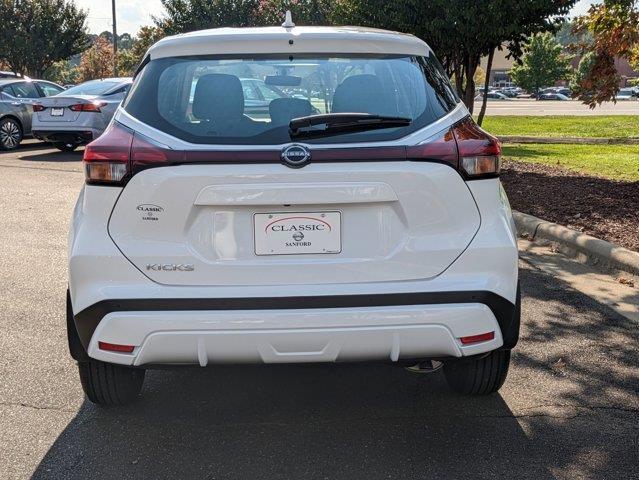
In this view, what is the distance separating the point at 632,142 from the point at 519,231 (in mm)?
11518

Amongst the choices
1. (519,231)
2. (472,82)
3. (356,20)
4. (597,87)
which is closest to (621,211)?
(519,231)

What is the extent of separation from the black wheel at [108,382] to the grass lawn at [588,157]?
8867 mm

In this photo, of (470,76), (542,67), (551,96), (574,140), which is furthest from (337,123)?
(551,96)

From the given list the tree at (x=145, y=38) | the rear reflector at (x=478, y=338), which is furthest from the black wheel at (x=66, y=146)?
the tree at (x=145, y=38)

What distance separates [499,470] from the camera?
3361mm

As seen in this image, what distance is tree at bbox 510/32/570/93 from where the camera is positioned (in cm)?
8206

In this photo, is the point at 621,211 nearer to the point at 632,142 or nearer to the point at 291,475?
the point at 291,475

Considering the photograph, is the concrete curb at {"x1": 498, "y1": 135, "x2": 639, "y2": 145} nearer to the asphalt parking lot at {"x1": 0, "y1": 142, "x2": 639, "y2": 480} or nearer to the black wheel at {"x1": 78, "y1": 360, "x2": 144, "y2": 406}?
the asphalt parking lot at {"x1": 0, "y1": 142, "x2": 639, "y2": 480}

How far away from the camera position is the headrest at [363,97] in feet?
11.4

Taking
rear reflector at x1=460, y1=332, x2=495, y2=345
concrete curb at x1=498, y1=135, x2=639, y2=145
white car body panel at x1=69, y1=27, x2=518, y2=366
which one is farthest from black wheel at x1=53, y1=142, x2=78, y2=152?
rear reflector at x1=460, y1=332, x2=495, y2=345

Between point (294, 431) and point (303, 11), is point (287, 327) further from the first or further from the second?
point (303, 11)

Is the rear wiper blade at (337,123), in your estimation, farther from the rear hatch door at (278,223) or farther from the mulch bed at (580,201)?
the mulch bed at (580,201)

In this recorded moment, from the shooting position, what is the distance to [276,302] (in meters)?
3.19

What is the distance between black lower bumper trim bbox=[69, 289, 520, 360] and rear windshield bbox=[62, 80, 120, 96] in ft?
46.8
